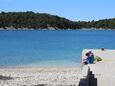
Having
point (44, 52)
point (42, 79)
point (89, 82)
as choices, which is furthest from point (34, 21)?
point (89, 82)

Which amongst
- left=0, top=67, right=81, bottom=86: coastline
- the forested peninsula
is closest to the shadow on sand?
left=0, top=67, right=81, bottom=86: coastline

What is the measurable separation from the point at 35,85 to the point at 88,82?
3.92m

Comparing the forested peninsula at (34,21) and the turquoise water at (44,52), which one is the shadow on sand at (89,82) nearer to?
the turquoise water at (44,52)

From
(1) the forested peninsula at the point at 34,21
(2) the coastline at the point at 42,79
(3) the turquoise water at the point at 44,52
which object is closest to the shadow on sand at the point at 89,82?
(2) the coastline at the point at 42,79

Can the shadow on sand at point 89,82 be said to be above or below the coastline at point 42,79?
above

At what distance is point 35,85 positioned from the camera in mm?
13258

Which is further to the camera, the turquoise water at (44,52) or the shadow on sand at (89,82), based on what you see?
A: the turquoise water at (44,52)

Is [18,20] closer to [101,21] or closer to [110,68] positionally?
[101,21]

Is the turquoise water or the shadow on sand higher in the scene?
the shadow on sand

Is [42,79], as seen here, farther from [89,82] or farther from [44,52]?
[44,52]

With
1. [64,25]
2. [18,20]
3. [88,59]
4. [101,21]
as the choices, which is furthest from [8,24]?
[88,59]

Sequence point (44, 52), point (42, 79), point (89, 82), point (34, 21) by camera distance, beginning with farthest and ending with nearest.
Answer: point (34, 21), point (44, 52), point (42, 79), point (89, 82)

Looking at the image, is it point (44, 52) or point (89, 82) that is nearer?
point (89, 82)

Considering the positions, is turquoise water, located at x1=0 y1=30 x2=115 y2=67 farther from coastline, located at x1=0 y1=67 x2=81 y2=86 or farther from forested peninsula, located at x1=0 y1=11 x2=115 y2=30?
forested peninsula, located at x1=0 y1=11 x2=115 y2=30
